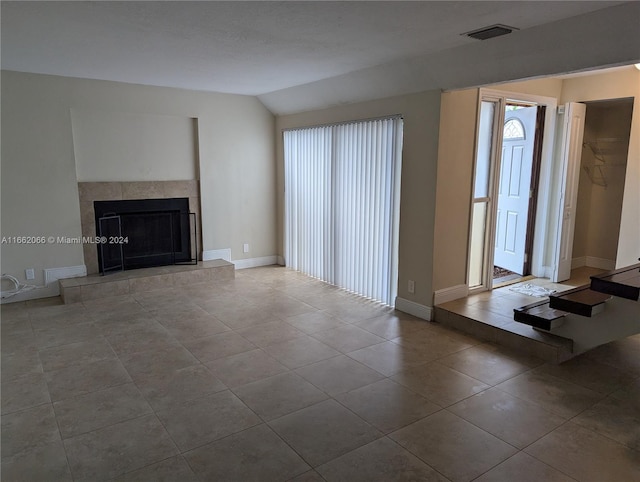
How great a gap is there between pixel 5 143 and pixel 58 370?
2.69m

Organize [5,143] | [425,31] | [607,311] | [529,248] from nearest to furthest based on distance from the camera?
[425,31] → [607,311] → [5,143] → [529,248]

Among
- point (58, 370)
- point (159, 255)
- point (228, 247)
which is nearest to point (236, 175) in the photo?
point (228, 247)

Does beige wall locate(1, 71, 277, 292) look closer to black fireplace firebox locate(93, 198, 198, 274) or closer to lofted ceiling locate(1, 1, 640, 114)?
black fireplace firebox locate(93, 198, 198, 274)

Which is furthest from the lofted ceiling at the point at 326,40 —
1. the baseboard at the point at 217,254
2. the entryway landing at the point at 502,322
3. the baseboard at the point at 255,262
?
the baseboard at the point at 255,262

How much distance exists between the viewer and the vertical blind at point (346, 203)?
4676 mm

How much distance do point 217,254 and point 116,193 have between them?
5.00 ft

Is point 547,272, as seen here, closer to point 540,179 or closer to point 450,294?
point 540,179

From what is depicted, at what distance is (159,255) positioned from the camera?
19.0 feet

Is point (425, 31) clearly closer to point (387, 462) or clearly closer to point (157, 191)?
point (387, 462)

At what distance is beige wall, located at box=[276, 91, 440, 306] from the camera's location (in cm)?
414

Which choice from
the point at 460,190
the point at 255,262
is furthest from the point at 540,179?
the point at 255,262

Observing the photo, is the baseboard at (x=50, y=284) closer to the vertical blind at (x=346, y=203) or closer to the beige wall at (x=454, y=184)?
the vertical blind at (x=346, y=203)

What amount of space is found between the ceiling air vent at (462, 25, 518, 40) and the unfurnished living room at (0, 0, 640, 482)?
0.10 metres

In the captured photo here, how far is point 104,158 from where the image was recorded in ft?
17.2
